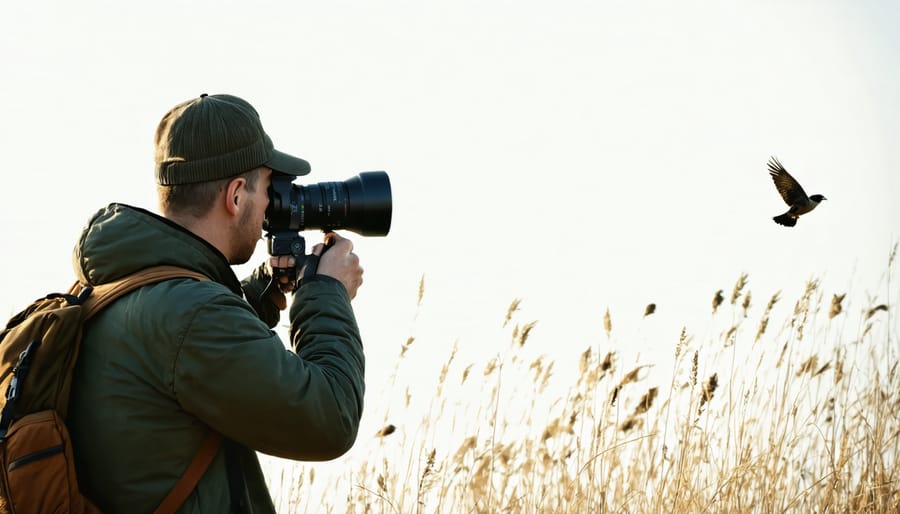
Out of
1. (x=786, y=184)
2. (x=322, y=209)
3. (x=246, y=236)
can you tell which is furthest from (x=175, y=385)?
(x=786, y=184)

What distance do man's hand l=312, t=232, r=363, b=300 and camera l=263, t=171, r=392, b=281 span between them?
1.4 inches

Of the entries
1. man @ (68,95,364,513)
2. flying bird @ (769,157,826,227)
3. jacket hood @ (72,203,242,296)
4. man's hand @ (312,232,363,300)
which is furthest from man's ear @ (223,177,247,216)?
flying bird @ (769,157,826,227)

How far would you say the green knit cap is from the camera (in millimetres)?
1871

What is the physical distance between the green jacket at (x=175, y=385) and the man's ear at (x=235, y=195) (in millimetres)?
139

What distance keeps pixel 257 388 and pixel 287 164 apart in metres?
0.59

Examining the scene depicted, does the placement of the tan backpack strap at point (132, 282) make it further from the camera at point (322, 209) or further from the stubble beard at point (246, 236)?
the camera at point (322, 209)

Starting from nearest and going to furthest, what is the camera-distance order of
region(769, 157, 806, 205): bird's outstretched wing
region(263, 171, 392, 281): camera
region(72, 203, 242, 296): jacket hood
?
region(72, 203, 242, 296): jacket hood
region(263, 171, 392, 281): camera
region(769, 157, 806, 205): bird's outstretched wing

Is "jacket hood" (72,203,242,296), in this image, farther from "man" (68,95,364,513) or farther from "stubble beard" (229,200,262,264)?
"stubble beard" (229,200,262,264)

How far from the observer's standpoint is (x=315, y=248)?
2.11 meters

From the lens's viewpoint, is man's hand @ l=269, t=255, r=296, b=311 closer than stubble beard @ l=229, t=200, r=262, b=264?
No

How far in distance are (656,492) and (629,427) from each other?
0.29 meters

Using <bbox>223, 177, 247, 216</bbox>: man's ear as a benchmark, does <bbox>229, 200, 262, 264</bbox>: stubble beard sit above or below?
below

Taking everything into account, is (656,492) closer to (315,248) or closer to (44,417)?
(315,248)

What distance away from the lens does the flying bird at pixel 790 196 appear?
390 centimetres
